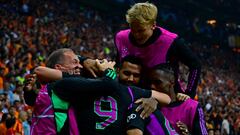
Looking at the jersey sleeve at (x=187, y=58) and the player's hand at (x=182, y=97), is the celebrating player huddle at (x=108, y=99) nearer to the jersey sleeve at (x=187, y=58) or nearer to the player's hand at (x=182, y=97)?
the player's hand at (x=182, y=97)

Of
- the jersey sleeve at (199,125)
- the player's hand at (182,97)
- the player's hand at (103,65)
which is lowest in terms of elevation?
the jersey sleeve at (199,125)

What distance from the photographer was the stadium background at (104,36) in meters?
13.1

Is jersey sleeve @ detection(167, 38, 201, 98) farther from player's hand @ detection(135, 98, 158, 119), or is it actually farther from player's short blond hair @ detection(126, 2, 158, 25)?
player's hand @ detection(135, 98, 158, 119)

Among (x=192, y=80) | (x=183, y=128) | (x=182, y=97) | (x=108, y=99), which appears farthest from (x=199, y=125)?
(x=108, y=99)

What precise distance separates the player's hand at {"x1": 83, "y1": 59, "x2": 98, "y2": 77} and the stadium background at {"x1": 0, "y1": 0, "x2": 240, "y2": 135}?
220 inches

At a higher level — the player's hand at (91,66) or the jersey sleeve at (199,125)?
the player's hand at (91,66)

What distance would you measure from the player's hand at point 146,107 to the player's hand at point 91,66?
0.36 meters

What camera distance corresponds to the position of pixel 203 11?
1294 inches

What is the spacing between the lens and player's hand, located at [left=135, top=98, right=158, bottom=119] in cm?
294

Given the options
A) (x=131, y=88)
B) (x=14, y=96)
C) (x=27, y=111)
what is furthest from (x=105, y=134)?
(x=14, y=96)

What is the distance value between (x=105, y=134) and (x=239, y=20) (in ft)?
106

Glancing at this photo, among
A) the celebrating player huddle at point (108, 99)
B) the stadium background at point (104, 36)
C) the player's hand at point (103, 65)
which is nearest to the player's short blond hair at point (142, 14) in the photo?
the celebrating player huddle at point (108, 99)

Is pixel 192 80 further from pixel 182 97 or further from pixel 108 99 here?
pixel 108 99

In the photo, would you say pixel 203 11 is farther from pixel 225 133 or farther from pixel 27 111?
pixel 27 111
